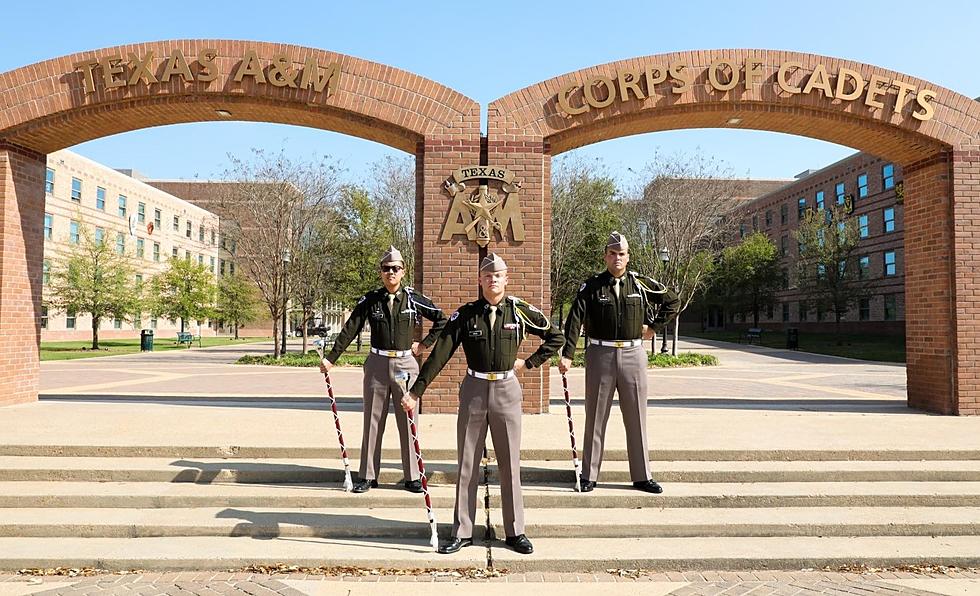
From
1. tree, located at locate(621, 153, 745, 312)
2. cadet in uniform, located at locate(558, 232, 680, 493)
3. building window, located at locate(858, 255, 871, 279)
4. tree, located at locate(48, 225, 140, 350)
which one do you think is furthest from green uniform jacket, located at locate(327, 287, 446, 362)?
building window, located at locate(858, 255, 871, 279)

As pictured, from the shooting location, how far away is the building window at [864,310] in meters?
41.0

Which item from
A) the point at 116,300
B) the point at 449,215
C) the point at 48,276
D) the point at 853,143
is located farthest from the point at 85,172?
the point at 853,143

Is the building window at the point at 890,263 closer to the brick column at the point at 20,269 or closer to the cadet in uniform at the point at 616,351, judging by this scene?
the cadet in uniform at the point at 616,351

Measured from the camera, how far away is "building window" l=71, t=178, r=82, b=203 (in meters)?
38.8

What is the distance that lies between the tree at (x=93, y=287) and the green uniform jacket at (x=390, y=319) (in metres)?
31.3

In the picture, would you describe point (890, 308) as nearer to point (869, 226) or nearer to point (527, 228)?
point (869, 226)

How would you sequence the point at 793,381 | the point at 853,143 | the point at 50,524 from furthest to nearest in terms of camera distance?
the point at 793,381 < the point at 853,143 < the point at 50,524

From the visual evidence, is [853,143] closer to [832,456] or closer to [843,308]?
[832,456]

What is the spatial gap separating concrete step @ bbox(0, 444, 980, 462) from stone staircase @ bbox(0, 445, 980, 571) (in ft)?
0.05

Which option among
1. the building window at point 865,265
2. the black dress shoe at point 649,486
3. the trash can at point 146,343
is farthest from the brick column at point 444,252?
the building window at point 865,265

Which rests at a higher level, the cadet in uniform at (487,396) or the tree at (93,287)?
the tree at (93,287)

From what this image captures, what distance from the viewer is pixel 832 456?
623cm

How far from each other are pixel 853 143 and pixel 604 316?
6.88m

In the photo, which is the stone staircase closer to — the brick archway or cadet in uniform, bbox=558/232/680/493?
cadet in uniform, bbox=558/232/680/493
